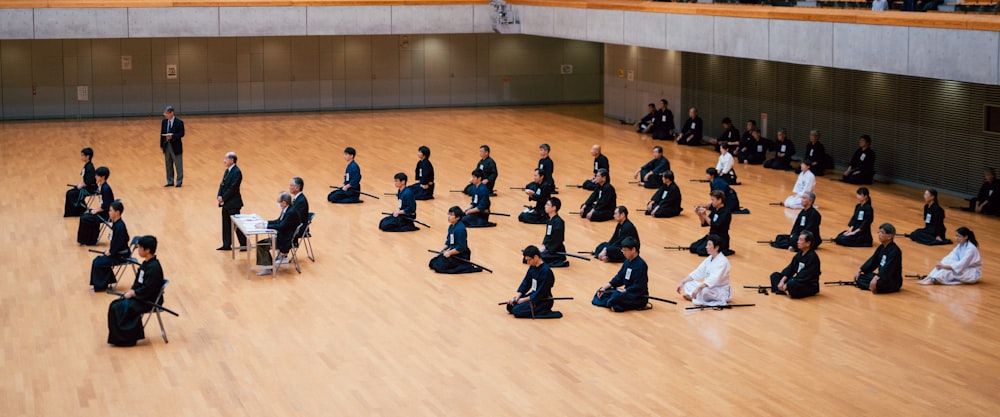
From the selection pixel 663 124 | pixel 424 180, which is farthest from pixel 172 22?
pixel 663 124

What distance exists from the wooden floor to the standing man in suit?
2.75 ft

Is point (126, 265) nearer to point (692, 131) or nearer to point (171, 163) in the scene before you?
point (171, 163)

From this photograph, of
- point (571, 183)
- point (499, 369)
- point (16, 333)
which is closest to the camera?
point (499, 369)

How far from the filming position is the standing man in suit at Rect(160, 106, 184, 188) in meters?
24.1

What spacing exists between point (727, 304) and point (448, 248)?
440 centimetres

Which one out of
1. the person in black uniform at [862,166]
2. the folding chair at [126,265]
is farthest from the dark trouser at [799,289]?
the person in black uniform at [862,166]

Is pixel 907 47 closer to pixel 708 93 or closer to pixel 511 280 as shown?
pixel 511 280

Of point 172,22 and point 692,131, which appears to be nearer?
point 692,131

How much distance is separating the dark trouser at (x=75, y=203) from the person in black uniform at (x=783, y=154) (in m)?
15.7

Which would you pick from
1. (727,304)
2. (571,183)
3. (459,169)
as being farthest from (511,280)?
(459,169)

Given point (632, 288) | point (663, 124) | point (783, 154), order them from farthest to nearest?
point (663, 124)
point (783, 154)
point (632, 288)

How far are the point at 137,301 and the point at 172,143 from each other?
11.2m

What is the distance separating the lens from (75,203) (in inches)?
836

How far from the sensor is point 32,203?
22.6 m
